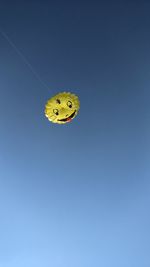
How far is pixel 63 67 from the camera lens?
2.34 meters

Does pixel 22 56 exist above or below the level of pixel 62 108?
above

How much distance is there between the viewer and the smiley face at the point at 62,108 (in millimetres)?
2150

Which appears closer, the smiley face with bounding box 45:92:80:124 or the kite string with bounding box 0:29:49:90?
the smiley face with bounding box 45:92:80:124

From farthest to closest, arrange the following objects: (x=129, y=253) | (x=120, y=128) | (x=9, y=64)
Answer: (x=9, y=64), (x=120, y=128), (x=129, y=253)

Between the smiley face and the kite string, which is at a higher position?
the kite string

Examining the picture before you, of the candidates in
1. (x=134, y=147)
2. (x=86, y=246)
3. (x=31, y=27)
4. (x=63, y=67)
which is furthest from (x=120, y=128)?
(x=31, y=27)

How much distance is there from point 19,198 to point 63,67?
81cm

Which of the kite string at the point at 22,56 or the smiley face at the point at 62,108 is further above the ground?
the kite string at the point at 22,56

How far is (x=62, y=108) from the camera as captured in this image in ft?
Result: 7.04

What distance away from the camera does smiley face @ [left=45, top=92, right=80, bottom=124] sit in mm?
2150

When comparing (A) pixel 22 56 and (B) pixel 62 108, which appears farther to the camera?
(A) pixel 22 56

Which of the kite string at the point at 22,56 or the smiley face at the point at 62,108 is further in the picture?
the kite string at the point at 22,56

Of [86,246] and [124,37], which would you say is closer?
[86,246]

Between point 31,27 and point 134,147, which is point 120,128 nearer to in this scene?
point 134,147
